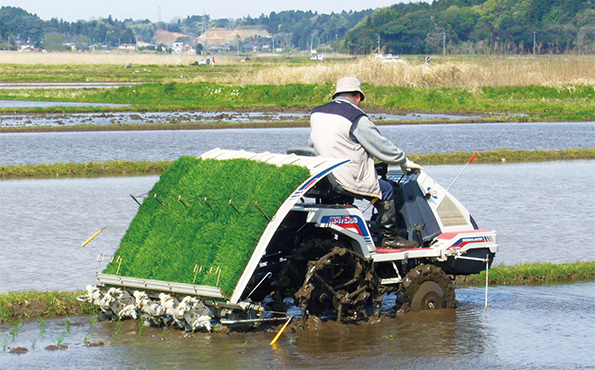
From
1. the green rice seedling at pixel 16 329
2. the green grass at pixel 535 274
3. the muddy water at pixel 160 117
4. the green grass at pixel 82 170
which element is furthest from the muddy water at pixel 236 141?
the green rice seedling at pixel 16 329

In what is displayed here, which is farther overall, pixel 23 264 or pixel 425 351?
pixel 23 264

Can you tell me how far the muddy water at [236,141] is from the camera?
22.3 meters

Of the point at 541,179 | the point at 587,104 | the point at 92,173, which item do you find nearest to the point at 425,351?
the point at 541,179

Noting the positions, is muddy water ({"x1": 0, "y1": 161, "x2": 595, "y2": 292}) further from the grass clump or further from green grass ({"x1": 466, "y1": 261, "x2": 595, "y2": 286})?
the grass clump

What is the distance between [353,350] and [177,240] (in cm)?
187

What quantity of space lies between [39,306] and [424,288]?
3760 millimetres

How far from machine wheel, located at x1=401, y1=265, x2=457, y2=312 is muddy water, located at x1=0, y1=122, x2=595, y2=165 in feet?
46.4

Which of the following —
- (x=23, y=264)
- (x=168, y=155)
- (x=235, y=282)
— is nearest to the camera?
(x=235, y=282)

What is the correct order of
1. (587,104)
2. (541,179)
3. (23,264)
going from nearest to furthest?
(23,264) < (541,179) < (587,104)

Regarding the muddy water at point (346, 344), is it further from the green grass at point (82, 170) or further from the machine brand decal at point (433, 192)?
the green grass at point (82, 170)

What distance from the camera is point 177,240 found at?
7.40 m

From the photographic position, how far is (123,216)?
1345cm

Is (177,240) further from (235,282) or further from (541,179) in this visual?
(541,179)

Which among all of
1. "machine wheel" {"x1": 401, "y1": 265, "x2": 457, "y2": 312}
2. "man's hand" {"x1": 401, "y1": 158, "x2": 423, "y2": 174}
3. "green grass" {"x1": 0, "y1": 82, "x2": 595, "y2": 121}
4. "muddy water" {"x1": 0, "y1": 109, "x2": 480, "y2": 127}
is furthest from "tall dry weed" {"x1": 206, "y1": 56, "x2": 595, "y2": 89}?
"machine wheel" {"x1": 401, "y1": 265, "x2": 457, "y2": 312}
